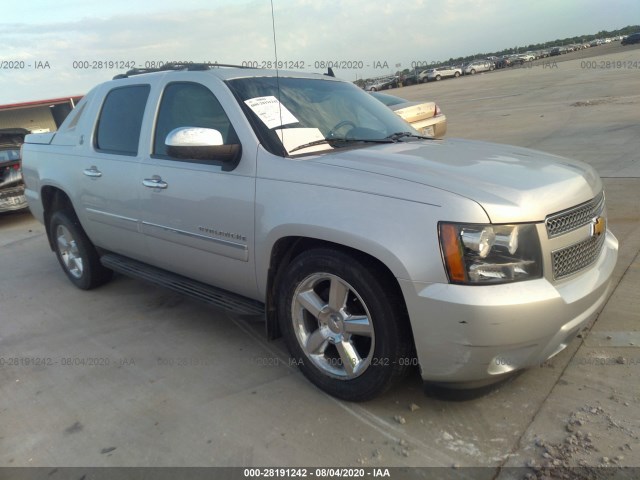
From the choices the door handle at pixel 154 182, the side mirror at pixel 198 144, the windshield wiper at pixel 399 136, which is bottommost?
the door handle at pixel 154 182

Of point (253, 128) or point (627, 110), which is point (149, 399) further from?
point (627, 110)

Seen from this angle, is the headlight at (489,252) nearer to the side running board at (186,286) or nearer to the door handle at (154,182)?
the side running board at (186,286)

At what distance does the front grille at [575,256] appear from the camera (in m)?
2.59

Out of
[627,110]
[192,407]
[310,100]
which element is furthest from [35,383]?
[627,110]

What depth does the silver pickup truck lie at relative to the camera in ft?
8.10

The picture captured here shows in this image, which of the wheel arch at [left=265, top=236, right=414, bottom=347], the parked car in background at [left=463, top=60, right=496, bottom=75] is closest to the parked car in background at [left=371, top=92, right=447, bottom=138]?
the wheel arch at [left=265, top=236, right=414, bottom=347]

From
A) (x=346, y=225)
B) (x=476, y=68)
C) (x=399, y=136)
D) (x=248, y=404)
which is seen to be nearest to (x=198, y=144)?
(x=346, y=225)

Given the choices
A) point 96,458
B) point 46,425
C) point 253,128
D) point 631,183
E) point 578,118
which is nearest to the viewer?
point 96,458

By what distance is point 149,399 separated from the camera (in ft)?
10.6

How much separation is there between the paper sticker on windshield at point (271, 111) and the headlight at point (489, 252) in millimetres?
1366

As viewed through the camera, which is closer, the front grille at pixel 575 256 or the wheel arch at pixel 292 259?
the front grille at pixel 575 256

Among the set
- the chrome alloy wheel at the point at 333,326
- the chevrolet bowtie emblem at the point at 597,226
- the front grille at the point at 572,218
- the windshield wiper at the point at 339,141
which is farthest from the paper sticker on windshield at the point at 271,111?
the chevrolet bowtie emblem at the point at 597,226

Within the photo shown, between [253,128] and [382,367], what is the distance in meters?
1.59

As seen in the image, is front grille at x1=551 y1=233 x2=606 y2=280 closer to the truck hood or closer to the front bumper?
the front bumper
